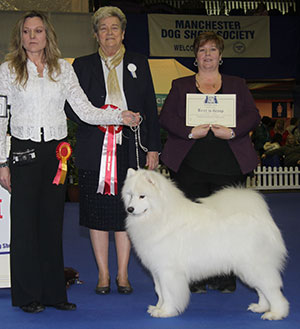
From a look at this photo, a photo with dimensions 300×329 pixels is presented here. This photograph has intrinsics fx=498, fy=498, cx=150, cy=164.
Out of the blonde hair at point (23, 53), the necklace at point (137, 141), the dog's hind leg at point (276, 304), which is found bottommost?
the dog's hind leg at point (276, 304)

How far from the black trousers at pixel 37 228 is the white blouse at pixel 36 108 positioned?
0.07 metres

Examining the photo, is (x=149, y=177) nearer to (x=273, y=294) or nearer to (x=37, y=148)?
(x=37, y=148)

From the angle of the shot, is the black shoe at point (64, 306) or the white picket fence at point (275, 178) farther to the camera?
the white picket fence at point (275, 178)

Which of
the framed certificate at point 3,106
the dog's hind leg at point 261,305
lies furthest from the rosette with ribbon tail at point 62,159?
the dog's hind leg at point 261,305

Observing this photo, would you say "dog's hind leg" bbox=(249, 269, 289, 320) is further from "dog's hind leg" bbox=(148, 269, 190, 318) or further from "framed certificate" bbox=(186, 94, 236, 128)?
"framed certificate" bbox=(186, 94, 236, 128)

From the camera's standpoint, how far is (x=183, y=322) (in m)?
3.04

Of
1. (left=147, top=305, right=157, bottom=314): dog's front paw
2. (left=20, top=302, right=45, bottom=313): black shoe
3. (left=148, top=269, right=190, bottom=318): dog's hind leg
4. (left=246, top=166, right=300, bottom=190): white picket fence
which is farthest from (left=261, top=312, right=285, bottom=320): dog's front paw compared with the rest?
(left=246, top=166, right=300, bottom=190): white picket fence

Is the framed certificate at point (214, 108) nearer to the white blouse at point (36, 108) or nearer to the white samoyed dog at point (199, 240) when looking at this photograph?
the white samoyed dog at point (199, 240)

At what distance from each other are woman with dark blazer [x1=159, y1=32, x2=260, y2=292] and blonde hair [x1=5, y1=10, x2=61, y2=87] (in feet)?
3.16

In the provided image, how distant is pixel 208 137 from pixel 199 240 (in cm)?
82

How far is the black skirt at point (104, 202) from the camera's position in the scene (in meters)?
3.65

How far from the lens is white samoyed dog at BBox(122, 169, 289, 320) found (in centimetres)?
304

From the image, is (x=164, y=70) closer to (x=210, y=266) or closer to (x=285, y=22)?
(x=285, y=22)

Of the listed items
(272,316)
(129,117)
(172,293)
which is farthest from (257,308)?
(129,117)
